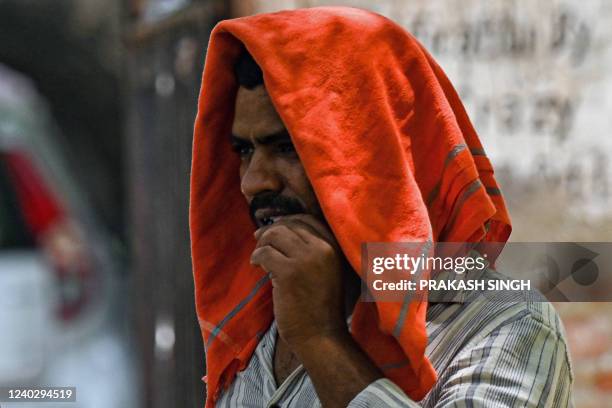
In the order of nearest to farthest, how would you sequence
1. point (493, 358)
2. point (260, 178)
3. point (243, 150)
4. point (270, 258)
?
point (493, 358), point (270, 258), point (260, 178), point (243, 150)

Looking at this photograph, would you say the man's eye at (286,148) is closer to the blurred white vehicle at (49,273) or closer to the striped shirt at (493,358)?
the striped shirt at (493,358)

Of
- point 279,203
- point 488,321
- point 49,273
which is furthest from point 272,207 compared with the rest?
point 49,273

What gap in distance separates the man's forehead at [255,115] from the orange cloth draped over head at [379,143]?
77 mm

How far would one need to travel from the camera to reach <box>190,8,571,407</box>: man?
169 centimetres

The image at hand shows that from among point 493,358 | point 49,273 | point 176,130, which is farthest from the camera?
point 49,273

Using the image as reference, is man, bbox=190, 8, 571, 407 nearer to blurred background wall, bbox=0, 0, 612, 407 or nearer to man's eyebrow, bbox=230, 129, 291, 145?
man's eyebrow, bbox=230, 129, 291, 145

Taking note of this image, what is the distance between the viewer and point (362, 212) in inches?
69.3

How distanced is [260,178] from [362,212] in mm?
265

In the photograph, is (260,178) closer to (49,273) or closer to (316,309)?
(316,309)

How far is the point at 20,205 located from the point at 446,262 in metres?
3.35

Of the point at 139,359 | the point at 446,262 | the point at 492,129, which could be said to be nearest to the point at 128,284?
the point at 139,359

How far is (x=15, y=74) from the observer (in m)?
4.68

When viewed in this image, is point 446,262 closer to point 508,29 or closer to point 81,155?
point 508,29

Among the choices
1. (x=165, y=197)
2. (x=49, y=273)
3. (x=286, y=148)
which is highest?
(x=286, y=148)
